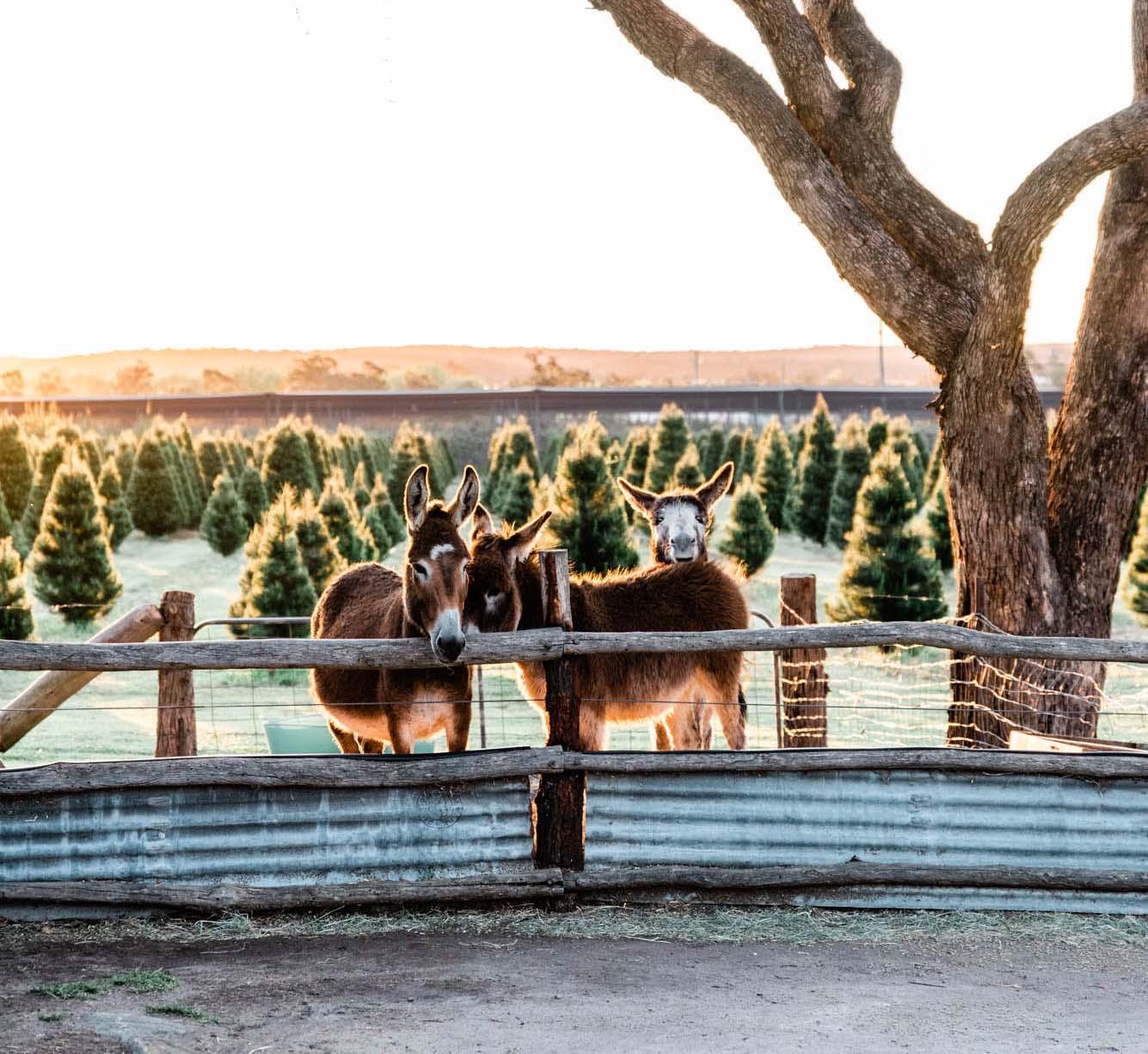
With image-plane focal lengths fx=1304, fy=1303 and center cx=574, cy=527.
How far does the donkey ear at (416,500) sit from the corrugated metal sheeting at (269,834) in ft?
4.40

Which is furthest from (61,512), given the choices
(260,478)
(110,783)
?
(110,783)

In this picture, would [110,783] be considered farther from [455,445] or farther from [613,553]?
[455,445]

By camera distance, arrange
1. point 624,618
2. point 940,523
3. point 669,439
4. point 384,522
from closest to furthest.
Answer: point 624,618 → point 940,523 → point 384,522 → point 669,439

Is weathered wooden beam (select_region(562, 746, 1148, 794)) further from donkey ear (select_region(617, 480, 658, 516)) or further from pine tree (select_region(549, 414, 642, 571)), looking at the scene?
pine tree (select_region(549, 414, 642, 571))

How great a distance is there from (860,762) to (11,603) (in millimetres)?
16347

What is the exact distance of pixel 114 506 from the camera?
2917cm

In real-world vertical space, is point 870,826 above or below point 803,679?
below

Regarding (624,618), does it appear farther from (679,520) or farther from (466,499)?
(466,499)

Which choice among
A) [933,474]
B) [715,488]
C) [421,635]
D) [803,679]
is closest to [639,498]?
[715,488]

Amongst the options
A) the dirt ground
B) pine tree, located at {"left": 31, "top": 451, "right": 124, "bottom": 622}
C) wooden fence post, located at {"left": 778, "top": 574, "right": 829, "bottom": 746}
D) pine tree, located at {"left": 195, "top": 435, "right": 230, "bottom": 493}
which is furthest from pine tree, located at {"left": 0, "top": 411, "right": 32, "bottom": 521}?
the dirt ground

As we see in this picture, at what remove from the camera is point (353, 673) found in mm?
7820

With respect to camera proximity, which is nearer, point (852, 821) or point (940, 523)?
point (852, 821)

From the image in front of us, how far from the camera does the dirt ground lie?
4633mm

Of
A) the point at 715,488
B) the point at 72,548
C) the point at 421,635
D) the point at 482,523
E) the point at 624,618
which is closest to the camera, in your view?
the point at 421,635
